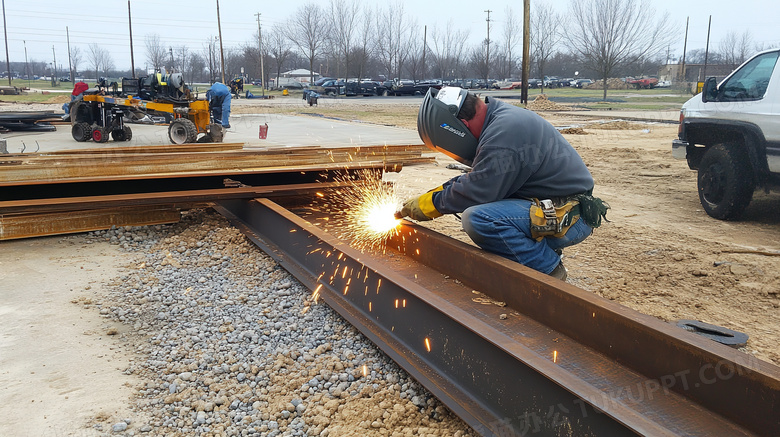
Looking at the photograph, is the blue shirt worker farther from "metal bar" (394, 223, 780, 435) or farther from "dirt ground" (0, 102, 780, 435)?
"metal bar" (394, 223, 780, 435)

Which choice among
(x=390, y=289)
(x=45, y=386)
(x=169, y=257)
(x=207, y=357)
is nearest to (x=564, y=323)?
(x=390, y=289)

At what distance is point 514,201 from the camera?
3451 millimetres

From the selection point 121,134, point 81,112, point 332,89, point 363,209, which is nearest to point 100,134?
point 121,134

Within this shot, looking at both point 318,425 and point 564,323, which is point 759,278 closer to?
point 564,323

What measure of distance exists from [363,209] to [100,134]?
31.8 ft

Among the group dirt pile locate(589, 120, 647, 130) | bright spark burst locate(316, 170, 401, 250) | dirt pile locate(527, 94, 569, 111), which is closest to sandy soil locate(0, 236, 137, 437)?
bright spark burst locate(316, 170, 401, 250)

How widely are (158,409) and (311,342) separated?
0.88 meters

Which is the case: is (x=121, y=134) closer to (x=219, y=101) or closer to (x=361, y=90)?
(x=219, y=101)

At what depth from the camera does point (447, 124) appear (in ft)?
11.0

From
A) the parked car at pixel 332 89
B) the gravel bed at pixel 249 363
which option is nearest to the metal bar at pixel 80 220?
the gravel bed at pixel 249 363

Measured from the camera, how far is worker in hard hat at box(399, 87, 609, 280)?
324cm

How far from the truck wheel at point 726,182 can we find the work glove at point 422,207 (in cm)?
389

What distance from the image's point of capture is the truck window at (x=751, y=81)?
5.72 meters

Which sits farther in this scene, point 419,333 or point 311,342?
point 311,342
